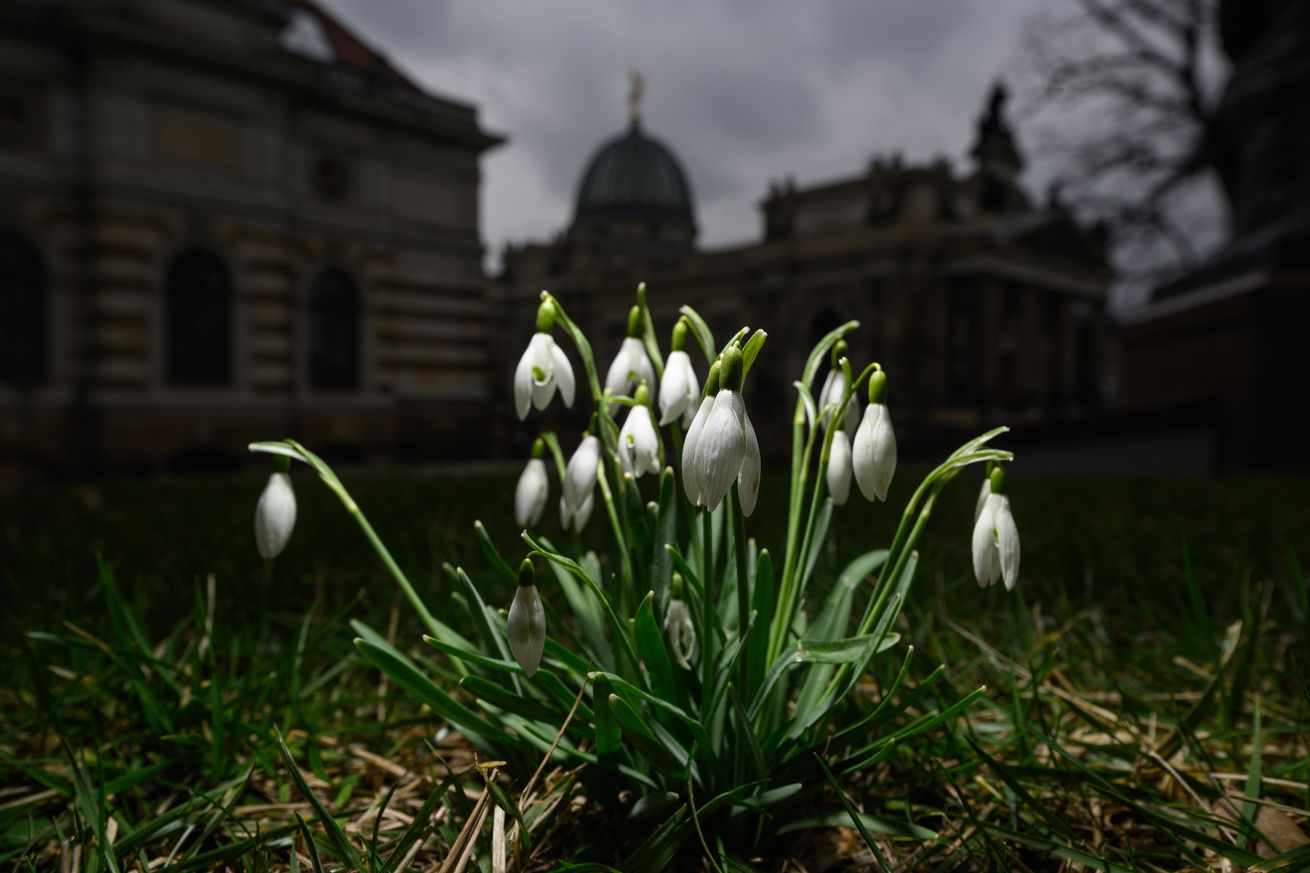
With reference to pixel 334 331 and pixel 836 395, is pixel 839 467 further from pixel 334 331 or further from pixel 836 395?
pixel 334 331

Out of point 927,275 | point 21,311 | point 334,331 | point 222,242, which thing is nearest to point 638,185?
point 927,275

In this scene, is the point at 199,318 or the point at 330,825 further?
the point at 199,318

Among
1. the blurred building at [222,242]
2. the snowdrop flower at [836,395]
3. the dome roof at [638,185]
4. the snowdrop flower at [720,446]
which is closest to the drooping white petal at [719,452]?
the snowdrop flower at [720,446]

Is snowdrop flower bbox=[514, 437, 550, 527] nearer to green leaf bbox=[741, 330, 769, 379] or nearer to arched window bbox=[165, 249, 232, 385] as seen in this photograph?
green leaf bbox=[741, 330, 769, 379]

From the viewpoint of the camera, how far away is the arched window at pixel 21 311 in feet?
41.7

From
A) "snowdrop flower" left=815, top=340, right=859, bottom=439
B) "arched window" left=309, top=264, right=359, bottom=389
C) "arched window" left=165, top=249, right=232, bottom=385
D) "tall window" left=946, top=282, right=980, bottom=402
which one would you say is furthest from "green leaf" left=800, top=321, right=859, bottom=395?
"tall window" left=946, top=282, right=980, bottom=402

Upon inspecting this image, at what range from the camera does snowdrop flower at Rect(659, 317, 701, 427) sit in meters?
1.14

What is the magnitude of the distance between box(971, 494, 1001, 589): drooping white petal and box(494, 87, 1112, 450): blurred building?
868 inches

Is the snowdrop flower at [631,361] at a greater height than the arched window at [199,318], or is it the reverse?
the arched window at [199,318]

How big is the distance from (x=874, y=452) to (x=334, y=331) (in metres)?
16.4

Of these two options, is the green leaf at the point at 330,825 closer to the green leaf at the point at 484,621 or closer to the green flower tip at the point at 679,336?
the green leaf at the point at 484,621

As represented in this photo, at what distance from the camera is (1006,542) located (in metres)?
1.10

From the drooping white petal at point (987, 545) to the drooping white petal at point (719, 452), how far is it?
1.30 feet

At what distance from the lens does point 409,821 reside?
4.61 ft
